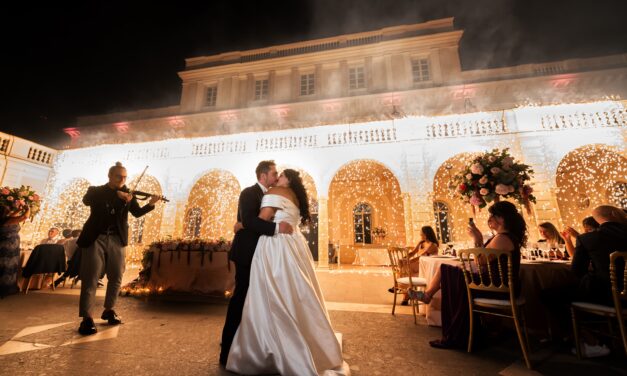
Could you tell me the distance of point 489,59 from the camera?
13273mm

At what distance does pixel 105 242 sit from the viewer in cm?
300

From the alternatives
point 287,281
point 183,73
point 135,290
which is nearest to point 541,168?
point 287,281

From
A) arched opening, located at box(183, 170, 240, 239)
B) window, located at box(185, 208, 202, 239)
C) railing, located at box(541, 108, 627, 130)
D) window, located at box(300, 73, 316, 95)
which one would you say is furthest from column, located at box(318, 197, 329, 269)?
window, located at box(300, 73, 316, 95)

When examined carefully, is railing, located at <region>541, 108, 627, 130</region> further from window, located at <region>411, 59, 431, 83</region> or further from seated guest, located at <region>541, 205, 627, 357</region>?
window, located at <region>411, 59, 431, 83</region>

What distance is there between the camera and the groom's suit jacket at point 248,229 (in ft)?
6.84

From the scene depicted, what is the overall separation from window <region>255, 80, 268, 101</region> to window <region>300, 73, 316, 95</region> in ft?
7.04

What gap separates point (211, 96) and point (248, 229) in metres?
15.7

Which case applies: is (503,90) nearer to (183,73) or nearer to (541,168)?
(541,168)

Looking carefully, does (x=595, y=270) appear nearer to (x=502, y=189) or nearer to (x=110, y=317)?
(x=502, y=189)

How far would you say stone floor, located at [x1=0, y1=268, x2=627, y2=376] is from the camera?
200 centimetres

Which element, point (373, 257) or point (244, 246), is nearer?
point (244, 246)

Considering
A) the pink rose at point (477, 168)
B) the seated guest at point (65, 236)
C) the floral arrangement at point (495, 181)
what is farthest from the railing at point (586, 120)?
the seated guest at point (65, 236)

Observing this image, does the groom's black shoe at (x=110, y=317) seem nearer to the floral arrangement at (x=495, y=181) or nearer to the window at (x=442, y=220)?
the floral arrangement at (x=495, y=181)

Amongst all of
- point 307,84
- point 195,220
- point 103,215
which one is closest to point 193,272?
point 103,215
